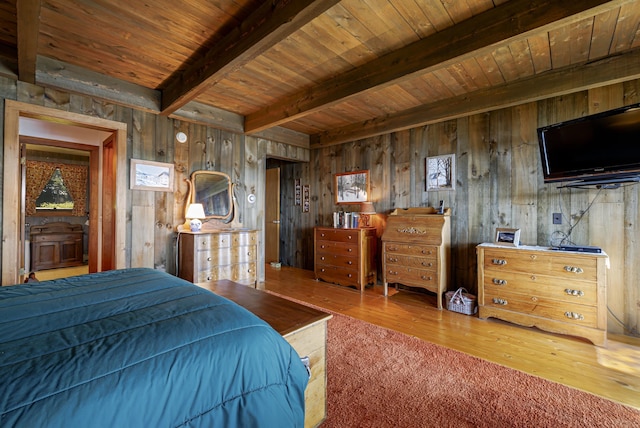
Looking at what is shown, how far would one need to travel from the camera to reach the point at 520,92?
288 cm

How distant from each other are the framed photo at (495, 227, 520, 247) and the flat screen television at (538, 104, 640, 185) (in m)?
0.61

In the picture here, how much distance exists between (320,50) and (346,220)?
2.58 m

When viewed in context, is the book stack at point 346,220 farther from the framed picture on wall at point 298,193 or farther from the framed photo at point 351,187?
the framed picture on wall at point 298,193

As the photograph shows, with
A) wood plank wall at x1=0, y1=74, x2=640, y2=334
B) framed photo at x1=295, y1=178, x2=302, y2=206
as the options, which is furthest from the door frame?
framed photo at x1=295, y1=178, x2=302, y2=206

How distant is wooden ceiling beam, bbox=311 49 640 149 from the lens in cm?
239

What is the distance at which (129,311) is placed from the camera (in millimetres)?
1113

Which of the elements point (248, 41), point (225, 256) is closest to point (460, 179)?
point (248, 41)

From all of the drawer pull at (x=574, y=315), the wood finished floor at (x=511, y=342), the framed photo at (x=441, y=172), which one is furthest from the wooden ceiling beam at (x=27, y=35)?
the drawer pull at (x=574, y=315)

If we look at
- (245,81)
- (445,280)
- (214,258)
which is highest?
(245,81)

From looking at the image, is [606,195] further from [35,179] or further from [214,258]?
[35,179]

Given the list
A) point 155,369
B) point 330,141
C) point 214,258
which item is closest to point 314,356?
point 155,369

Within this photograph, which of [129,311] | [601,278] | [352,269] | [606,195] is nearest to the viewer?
[129,311]

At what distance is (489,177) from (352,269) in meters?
2.17

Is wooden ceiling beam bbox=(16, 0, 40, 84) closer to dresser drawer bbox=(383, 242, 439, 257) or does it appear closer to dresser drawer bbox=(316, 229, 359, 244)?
dresser drawer bbox=(316, 229, 359, 244)
